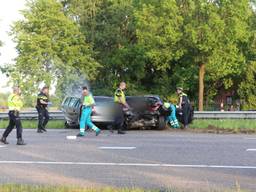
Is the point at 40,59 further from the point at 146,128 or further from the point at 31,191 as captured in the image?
the point at 31,191

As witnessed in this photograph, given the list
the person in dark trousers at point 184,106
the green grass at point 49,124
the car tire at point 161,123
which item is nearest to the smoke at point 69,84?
the green grass at point 49,124

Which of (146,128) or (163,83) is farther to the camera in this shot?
(163,83)

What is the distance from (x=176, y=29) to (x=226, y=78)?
1059 centimetres

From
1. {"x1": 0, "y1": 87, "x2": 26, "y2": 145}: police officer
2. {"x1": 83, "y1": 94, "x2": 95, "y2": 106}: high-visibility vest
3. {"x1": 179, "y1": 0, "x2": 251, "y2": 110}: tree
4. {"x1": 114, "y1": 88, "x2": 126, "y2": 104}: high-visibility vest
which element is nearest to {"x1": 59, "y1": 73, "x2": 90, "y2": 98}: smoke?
{"x1": 179, "y1": 0, "x2": 251, "y2": 110}: tree

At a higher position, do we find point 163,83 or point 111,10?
point 111,10

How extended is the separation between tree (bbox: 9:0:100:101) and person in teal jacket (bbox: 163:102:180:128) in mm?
32094

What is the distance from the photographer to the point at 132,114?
2128 centimetres

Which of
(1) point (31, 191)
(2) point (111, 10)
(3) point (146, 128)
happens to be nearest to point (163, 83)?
(2) point (111, 10)

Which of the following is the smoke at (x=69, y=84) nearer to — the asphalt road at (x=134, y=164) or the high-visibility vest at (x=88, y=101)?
the high-visibility vest at (x=88, y=101)

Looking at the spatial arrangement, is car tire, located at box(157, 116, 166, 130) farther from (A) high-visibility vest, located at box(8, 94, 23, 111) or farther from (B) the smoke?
(B) the smoke

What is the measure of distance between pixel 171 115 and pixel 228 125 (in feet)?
7.32

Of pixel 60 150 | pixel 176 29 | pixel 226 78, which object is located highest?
pixel 176 29

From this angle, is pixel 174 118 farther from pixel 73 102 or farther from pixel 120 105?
pixel 73 102

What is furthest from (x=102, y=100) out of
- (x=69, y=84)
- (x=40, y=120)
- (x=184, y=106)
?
(x=69, y=84)
